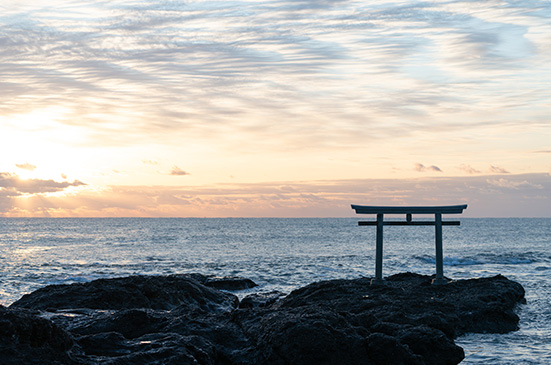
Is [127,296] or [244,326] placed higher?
[244,326]

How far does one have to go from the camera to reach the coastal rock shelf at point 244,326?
741 centimetres

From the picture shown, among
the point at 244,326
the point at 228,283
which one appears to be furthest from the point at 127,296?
the point at 228,283

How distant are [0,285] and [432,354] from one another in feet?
74.7

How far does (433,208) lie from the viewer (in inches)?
699

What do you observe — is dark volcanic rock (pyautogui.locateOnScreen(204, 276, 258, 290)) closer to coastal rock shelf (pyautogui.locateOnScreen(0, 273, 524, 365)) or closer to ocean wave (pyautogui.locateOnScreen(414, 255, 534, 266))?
coastal rock shelf (pyautogui.locateOnScreen(0, 273, 524, 365))

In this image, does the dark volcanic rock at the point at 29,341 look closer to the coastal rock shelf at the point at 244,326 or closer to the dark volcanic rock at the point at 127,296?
the coastal rock shelf at the point at 244,326

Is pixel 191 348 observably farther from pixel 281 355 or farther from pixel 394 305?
pixel 394 305

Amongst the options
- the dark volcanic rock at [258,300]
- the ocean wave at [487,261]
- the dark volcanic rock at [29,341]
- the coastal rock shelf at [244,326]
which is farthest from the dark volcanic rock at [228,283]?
the ocean wave at [487,261]

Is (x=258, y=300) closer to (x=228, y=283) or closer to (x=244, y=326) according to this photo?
(x=228, y=283)

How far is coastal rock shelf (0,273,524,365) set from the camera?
7410 millimetres

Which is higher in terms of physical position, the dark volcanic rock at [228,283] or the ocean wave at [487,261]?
the dark volcanic rock at [228,283]

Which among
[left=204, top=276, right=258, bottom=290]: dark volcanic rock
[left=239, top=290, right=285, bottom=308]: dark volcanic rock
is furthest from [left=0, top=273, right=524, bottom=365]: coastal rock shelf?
[left=204, top=276, right=258, bottom=290]: dark volcanic rock

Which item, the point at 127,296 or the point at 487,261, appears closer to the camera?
the point at 127,296

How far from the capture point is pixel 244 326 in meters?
9.88
